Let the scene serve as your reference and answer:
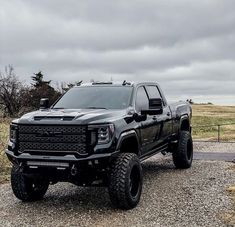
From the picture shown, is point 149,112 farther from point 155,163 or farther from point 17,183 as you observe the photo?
point 155,163

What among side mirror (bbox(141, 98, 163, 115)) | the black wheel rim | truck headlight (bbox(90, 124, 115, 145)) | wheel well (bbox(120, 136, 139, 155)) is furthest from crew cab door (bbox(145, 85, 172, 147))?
truck headlight (bbox(90, 124, 115, 145))

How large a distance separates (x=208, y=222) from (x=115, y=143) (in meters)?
1.80

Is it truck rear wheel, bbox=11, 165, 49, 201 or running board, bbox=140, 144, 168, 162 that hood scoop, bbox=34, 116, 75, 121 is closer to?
truck rear wheel, bbox=11, 165, 49, 201

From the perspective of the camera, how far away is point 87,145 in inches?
266

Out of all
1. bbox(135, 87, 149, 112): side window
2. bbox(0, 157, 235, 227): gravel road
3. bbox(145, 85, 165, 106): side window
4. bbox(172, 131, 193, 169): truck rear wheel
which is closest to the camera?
bbox(0, 157, 235, 227): gravel road

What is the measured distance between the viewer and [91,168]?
6809 millimetres

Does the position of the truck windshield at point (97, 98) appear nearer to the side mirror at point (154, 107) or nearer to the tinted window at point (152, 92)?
the side mirror at point (154, 107)

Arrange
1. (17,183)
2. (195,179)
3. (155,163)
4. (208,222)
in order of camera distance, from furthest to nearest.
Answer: (155,163) < (195,179) < (17,183) < (208,222)

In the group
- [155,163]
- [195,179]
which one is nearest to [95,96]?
[195,179]

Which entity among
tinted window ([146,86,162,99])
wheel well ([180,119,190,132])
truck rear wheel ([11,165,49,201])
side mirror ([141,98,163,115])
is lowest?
truck rear wheel ([11,165,49,201])

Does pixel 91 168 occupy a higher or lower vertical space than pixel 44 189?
higher

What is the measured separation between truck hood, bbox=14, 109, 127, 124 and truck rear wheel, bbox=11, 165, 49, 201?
97cm

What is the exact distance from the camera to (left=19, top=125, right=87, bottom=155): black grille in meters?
6.77

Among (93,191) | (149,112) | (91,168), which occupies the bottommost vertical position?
(93,191)
